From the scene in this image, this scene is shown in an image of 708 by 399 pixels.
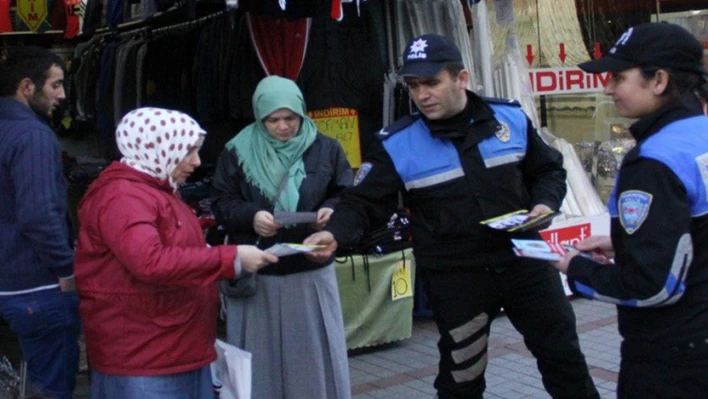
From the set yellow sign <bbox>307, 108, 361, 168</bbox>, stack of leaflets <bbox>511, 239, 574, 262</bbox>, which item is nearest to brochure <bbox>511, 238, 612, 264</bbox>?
stack of leaflets <bbox>511, 239, 574, 262</bbox>

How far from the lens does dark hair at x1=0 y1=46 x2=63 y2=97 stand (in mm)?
3693

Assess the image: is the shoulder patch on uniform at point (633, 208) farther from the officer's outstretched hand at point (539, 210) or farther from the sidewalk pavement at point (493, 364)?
the sidewalk pavement at point (493, 364)

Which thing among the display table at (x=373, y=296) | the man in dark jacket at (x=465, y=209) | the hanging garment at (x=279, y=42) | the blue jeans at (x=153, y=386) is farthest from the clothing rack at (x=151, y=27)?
the blue jeans at (x=153, y=386)

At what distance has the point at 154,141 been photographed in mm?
2885

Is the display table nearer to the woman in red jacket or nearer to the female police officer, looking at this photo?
the woman in red jacket

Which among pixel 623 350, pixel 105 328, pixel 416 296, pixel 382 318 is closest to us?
pixel 623 350

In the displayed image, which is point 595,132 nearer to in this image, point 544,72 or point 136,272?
point 544,72

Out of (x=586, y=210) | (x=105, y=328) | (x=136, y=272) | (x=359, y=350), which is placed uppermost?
(x=136, y=272)

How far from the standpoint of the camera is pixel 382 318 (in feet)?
19.1

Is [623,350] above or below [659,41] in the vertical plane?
below

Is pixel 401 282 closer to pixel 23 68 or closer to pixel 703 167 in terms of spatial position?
pixel 23 68

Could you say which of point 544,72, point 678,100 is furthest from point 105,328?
point 544,72

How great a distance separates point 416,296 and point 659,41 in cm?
411

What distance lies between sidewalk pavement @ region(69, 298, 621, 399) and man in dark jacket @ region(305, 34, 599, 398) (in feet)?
5.00
